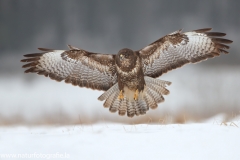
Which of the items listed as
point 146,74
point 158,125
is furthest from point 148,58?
point 158,125

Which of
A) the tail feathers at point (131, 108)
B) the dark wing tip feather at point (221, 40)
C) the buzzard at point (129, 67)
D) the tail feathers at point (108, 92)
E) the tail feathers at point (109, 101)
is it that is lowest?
the tail feathers at point (131, 108)

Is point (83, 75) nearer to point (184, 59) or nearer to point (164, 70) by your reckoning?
point (164, 70)

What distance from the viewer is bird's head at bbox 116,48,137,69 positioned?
609cm

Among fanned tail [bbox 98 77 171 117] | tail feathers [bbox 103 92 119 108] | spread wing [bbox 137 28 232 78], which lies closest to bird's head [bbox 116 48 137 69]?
spread wing [bbox 137 28 232 78]

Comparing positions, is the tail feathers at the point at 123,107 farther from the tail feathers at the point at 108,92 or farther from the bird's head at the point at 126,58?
the bird's head at the point at 126,58

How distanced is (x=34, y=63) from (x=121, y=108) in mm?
2006

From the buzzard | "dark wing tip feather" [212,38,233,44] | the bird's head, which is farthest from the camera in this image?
the buzzard

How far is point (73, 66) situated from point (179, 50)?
7.14 ft

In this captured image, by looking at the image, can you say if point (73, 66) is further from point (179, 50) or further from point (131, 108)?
point (179, 50)

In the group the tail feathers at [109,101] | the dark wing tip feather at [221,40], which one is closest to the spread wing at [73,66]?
the tail feathers at [109,101]

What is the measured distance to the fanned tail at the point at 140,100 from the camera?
6.48 m

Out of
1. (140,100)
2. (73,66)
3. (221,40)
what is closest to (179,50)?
(221,40)

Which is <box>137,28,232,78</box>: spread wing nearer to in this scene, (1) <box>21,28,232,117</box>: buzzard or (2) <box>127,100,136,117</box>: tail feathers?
(1) <box>21,28,232,117</box>: buzzard

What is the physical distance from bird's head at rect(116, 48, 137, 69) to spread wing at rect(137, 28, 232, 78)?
32 centimetres
